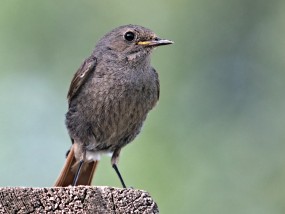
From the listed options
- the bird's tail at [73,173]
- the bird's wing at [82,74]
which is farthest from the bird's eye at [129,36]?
the bird's tail at [73,173]

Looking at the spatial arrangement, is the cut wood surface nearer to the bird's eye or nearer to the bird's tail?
the bird's tail

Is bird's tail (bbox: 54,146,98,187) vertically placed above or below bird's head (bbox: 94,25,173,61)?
below

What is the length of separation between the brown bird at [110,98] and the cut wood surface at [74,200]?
107 inches

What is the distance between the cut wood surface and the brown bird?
271 centimetres

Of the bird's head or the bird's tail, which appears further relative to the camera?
the bird's tail

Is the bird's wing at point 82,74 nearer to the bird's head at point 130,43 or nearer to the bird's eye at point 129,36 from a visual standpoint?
the bird's head at point 130,43

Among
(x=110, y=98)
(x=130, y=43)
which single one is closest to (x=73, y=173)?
(x=110, y=98)

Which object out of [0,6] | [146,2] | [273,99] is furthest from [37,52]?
[273,99]

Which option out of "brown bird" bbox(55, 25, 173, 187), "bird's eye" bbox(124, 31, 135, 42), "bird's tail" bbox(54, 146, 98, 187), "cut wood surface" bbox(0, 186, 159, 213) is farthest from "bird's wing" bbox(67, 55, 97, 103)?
"cut wood surface" bbox(0, 186, 159, 213)

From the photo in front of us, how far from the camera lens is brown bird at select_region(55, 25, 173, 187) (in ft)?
20.0

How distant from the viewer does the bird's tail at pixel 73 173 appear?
6.37m

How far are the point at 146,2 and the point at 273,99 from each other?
1555 mm

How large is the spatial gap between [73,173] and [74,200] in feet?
10.3

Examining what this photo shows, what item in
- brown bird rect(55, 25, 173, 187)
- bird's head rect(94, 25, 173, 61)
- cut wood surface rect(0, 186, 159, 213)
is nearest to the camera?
cut wood surface rect(0, 186, 159, 213)
